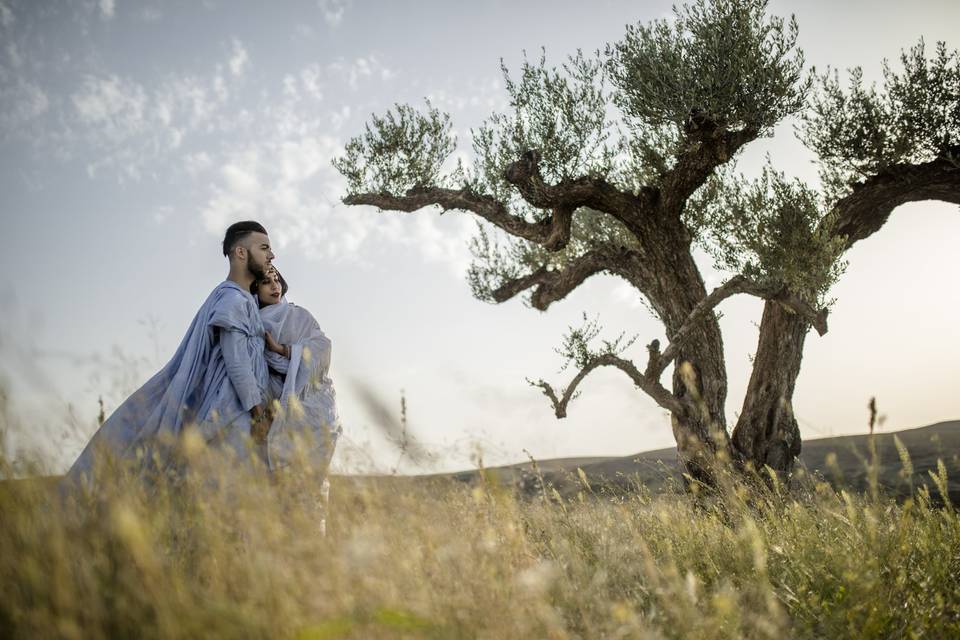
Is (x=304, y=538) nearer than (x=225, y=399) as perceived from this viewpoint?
Yes

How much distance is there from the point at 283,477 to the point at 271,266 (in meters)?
2.38

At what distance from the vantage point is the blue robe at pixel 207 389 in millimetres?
3945

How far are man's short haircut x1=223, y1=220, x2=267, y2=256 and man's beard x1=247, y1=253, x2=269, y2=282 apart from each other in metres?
0.16

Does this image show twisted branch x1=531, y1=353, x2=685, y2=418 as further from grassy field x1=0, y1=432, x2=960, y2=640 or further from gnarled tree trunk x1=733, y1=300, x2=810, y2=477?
grassy field x1=0, y1=432, x2=960, y2=640

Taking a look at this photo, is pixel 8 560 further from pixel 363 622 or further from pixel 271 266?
pixel 271 266

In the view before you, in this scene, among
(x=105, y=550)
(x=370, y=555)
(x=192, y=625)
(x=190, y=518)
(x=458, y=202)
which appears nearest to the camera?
(x=192, y=625)

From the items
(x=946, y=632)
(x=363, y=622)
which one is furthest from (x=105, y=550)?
(x=946, y=632)

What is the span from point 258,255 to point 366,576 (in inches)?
130

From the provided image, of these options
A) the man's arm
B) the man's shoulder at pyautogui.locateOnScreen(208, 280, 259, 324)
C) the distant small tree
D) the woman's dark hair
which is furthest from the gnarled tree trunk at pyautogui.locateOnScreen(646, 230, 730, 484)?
the man's arm

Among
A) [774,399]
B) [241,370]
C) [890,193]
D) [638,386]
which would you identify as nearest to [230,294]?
[241,370]

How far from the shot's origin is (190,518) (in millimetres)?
2963

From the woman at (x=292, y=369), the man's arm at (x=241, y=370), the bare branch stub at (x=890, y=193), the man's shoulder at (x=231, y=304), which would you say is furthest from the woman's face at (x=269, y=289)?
the bare branch stub at (x=890, y=193)

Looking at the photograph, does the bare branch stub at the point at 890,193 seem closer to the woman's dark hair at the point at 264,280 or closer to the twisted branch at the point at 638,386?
the twisted branch at the point at 638,386

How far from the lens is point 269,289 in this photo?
16.3 ft
